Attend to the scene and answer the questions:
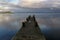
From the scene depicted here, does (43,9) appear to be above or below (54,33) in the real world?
above

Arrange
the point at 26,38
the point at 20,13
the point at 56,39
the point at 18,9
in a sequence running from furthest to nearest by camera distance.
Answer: the point at 20,13
the point at 18,9
the point at 56,39
the point at 26,38

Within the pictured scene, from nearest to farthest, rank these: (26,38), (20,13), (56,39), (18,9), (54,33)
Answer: (26,38)
(56,39)
(54,33)
(18,9)
(20,13)

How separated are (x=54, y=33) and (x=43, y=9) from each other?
17.6 metres

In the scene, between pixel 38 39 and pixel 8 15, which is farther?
pixel 8 15

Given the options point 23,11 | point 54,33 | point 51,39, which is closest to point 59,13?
point 23,11

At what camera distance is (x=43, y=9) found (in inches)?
1363

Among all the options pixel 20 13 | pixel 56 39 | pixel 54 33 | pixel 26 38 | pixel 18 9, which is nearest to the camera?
pixel 26 38

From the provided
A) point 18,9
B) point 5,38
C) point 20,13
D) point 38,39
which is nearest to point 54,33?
point 5,38

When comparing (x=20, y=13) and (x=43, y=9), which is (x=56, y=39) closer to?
(x=43, y=9)

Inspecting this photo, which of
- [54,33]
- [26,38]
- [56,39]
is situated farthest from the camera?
[54,33]

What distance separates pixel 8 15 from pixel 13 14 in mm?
1119

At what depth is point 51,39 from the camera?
14.9 m

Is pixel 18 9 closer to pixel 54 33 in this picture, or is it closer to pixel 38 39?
pixel 54 33

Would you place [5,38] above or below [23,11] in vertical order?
below
